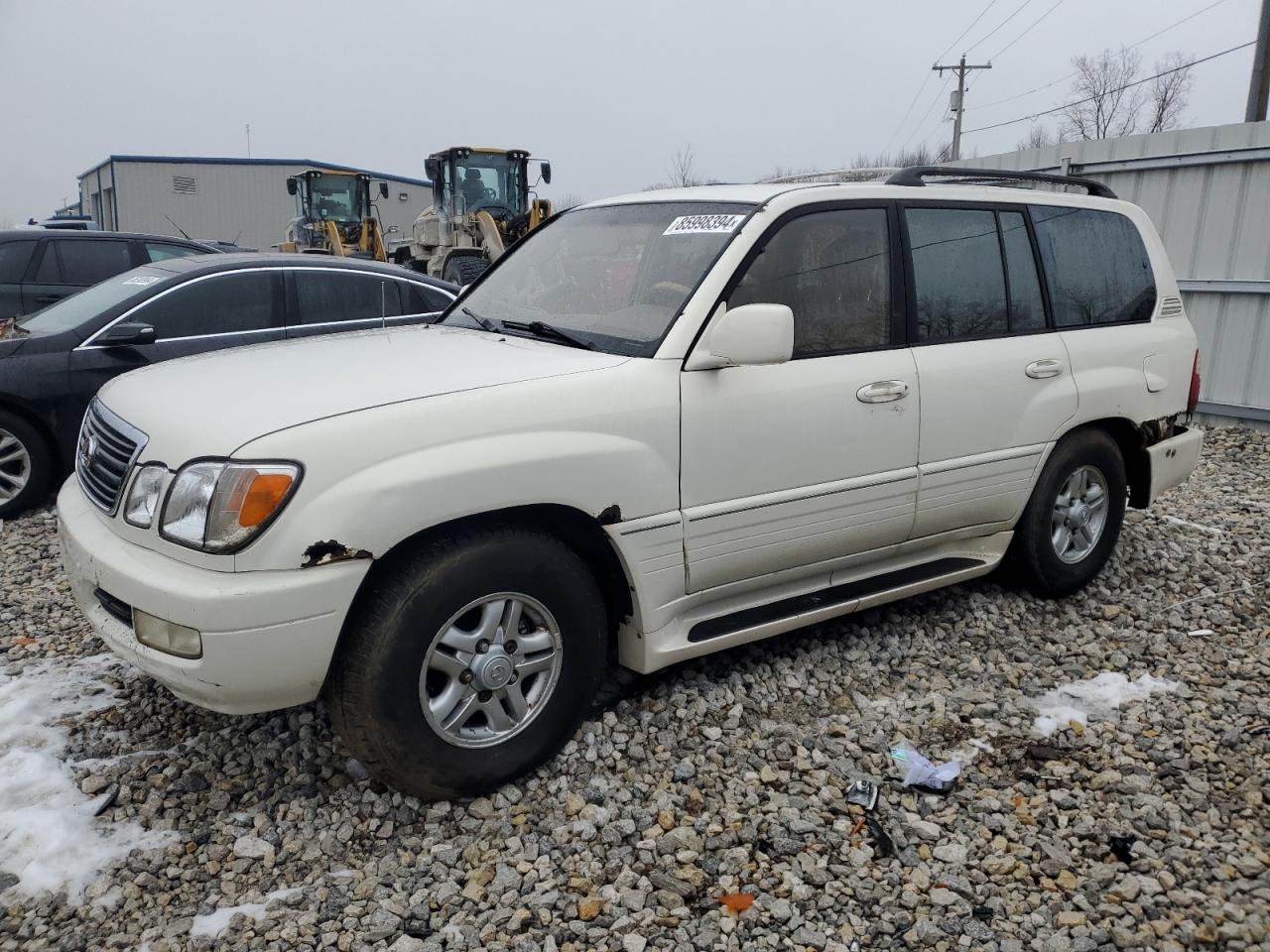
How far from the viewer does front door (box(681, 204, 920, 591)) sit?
11.0 feet

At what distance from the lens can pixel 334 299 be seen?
698 cm

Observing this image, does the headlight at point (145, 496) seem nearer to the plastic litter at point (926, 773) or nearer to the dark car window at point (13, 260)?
the plastic litter at point (926, 773)

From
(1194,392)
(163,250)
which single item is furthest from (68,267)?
(1194,392)

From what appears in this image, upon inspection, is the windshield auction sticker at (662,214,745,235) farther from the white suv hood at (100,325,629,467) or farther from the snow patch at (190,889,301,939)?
the snow patch at (190,889,301,939)

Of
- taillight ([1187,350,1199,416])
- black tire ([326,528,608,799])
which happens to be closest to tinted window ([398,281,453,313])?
black tire ([326,528,608,799])

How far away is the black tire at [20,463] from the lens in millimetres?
6102

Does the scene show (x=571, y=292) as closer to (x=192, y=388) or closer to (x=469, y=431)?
(x=469, y=431)

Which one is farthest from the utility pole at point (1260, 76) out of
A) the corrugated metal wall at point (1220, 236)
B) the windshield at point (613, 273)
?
the windshield at point (613, 273)

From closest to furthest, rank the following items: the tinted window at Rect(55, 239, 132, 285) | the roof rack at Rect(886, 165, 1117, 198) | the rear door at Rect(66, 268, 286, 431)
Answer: the roof rack at Rect(886, 165, 1117, 198) → the rear door at Rect(66, 268, 286, 431) → the tinted window at Rect(55, 239, 132, 285)

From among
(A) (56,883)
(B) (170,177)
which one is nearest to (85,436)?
(A) (56,883)

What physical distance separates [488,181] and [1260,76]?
1162 centimetres

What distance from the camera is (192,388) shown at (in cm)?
312

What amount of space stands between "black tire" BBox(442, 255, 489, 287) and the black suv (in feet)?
15.5

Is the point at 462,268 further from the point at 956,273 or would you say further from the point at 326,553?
the point at 326,553
